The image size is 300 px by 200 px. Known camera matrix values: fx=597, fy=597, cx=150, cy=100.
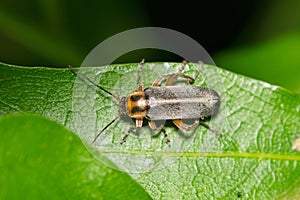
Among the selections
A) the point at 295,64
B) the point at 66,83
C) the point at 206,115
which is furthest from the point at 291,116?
the point at 66,83

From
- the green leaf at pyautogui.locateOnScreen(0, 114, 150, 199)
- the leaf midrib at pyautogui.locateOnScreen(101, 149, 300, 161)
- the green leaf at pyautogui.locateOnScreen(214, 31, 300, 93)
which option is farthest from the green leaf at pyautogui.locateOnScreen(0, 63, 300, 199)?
the green leaf at pyautogui.locateOnScreen(214, 31, 300, 93)

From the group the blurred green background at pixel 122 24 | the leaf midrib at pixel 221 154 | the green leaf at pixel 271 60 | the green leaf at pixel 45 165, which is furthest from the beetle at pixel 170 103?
the green leaf at pixel 45 165

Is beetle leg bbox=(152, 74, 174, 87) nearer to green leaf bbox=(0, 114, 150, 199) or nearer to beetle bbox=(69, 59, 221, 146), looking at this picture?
beetle bbox=(69, 59, 221, 146)

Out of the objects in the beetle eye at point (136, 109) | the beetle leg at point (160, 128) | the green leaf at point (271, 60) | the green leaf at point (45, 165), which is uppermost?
the green leaf at point (271, 60)

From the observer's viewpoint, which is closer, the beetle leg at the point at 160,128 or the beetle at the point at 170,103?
the beetle leg at the point at 160,128

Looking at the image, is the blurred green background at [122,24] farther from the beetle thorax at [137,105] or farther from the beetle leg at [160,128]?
the beetle leg at [160,128]

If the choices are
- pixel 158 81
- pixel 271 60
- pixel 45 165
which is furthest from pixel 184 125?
pixel 45 165

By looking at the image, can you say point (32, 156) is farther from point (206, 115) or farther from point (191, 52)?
point (191, 52)
